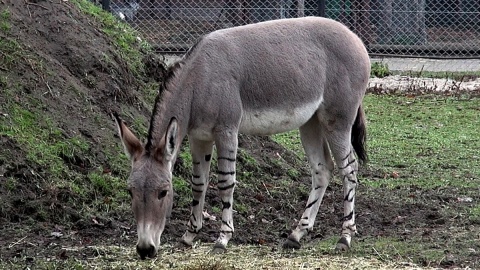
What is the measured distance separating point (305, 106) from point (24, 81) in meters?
3.37

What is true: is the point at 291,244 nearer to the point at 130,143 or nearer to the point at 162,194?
the point at 162,194

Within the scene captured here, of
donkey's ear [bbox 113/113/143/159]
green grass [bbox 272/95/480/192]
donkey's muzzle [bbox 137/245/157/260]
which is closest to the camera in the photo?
donkey's muzzle [bbox 137/245/157/260]

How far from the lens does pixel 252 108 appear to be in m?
7.64

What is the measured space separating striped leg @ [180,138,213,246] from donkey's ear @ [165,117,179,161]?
0.74m

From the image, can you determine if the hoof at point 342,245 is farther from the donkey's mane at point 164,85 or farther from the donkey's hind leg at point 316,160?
the donkey's mane at point 164,85

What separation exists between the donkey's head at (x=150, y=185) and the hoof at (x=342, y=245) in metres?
1.58

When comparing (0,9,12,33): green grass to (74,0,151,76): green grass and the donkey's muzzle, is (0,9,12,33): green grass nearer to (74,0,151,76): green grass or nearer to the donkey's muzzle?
(74,0,151,76): green grass

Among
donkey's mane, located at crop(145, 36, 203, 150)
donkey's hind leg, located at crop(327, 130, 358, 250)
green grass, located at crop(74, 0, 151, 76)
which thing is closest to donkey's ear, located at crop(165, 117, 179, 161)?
donkey's mane, located at crop(145, 36, 203, 150)

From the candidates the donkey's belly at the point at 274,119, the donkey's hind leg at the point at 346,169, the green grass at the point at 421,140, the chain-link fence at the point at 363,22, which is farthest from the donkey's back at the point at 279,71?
the chain-link fence at the point at 363,22

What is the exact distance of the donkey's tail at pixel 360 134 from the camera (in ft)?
27.7

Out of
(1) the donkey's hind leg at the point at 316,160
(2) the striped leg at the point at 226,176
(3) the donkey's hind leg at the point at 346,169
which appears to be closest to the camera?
(2) the striped leg at the point at 226,176

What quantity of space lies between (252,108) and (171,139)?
3.39 ft

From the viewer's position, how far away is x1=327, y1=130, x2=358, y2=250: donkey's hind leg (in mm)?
7973

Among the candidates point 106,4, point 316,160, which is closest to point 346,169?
point 316,160
